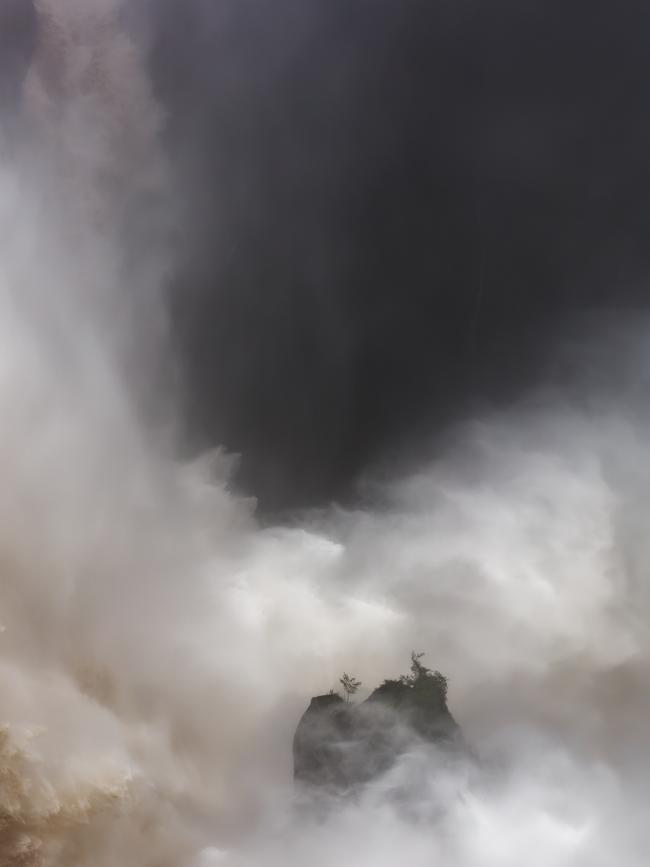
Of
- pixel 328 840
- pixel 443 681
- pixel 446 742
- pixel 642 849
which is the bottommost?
pixel 328 840

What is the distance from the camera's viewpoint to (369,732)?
71562 millimetres

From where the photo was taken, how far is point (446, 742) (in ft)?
234

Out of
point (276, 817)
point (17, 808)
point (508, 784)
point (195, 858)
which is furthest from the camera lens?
point (508, 784)

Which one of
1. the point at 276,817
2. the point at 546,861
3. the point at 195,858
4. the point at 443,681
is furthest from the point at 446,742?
the point at 195,858

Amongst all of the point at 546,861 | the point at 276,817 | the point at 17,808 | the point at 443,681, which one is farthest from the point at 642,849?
the point at 17,808

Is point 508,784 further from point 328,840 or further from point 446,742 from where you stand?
point 328,840

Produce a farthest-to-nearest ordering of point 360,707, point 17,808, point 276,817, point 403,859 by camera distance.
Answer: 1. point 360,707
2. point 276,817
3. point 403,859
4. point 17,808

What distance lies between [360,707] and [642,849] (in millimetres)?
29339

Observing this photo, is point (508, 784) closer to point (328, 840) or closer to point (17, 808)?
point (328, 840)

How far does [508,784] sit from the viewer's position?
69.1 meters

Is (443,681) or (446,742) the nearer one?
(446,742)

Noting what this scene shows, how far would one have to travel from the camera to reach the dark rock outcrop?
223 ft

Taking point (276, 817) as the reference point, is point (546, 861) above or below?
above

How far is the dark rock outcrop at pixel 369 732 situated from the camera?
6806cm
